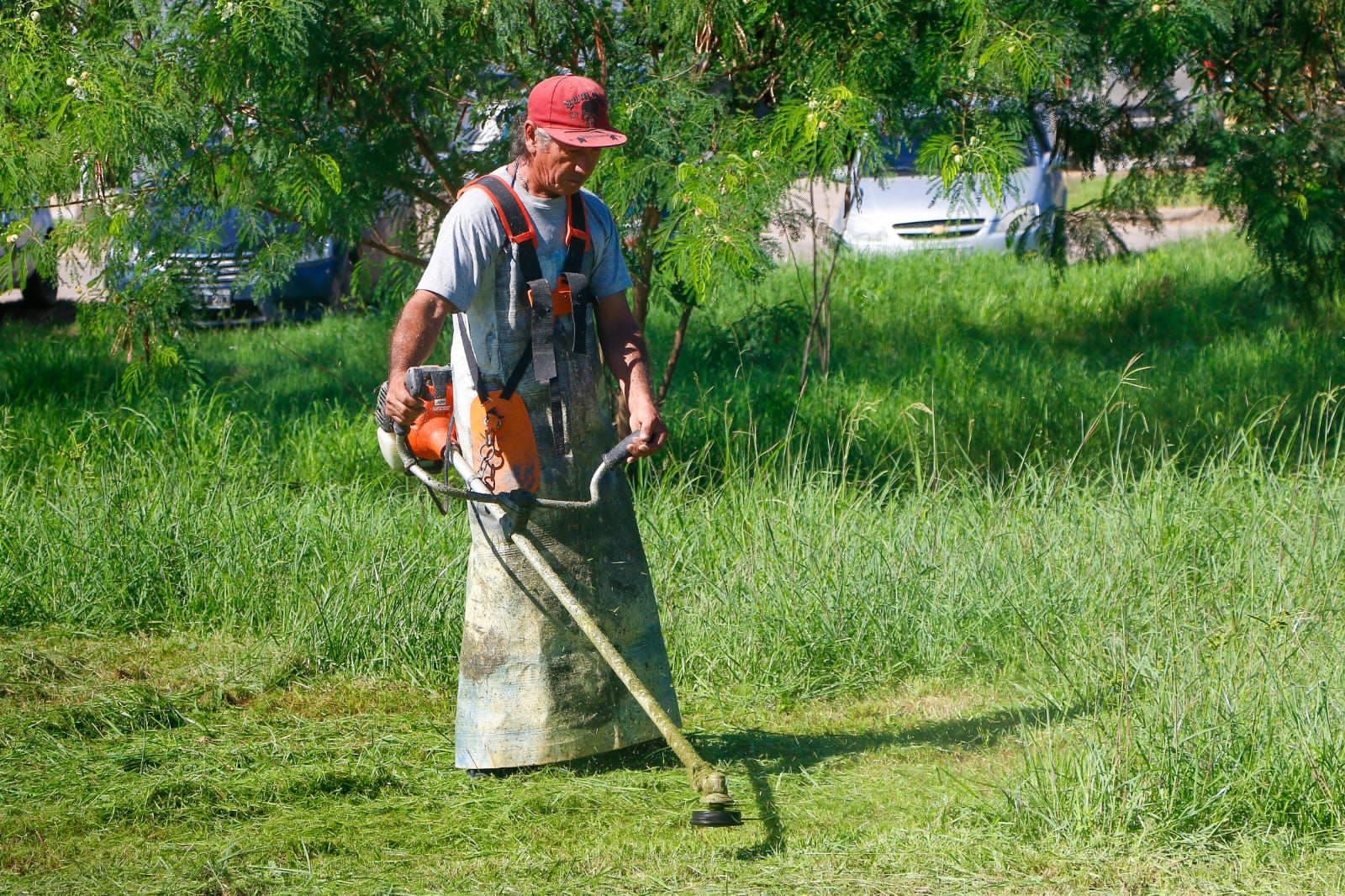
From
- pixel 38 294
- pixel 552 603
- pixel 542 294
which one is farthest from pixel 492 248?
pixel 38 294

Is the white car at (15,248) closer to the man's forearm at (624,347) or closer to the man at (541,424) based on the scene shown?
the man at (541,424)

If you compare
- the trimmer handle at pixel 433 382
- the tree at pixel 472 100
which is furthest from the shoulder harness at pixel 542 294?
the tree at pixel 472 100

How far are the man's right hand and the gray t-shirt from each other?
0.81 ft

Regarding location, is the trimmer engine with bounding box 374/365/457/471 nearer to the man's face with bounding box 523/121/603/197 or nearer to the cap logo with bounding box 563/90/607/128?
the man's face with bounding box 523/121/603/197

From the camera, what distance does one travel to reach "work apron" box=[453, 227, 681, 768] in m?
4.18

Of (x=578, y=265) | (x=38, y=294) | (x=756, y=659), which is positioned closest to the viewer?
(x=578, y=265)

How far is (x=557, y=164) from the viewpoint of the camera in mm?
3943

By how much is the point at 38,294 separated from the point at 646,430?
1114 cm

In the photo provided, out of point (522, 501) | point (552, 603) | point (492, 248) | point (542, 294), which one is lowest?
point (552, 603)

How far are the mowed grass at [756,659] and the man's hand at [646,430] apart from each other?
0.99 m

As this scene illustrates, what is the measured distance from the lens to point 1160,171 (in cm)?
820

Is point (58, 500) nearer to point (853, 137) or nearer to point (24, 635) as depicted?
point (24, 635)

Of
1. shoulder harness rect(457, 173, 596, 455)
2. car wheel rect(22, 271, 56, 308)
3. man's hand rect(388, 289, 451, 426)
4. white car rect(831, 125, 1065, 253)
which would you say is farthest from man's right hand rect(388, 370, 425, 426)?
car wheel rect(22, 271, 56, 308)

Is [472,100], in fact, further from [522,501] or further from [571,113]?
[522,501]
